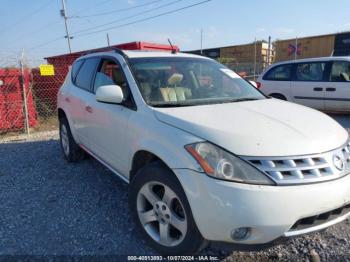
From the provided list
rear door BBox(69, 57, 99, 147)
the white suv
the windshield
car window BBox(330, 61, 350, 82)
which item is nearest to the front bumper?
the white suv

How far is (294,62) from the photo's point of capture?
8641mm

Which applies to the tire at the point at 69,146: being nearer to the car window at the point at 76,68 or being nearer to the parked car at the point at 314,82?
the car window at the point at 76,68

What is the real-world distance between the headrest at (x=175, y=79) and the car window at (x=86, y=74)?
1.21 m

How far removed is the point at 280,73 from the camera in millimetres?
8797

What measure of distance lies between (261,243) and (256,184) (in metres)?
0.41

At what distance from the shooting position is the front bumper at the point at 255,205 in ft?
6.54

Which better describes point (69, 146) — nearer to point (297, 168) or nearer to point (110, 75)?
point (110, 75)

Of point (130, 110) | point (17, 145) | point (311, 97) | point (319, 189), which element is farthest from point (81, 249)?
point (311, 97)

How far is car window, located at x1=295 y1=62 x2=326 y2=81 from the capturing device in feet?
26.6

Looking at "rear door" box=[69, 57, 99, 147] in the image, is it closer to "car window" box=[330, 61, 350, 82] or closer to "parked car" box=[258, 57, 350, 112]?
"parked car" box=[258, 57, 350, 112]

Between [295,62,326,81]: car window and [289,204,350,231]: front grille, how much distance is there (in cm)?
651

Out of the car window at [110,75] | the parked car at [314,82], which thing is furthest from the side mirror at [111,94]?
the parked car at [314,82]

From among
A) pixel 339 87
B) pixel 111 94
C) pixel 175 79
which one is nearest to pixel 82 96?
pixel 111 94

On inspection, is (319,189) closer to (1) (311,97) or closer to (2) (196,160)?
(2) (196,160)
